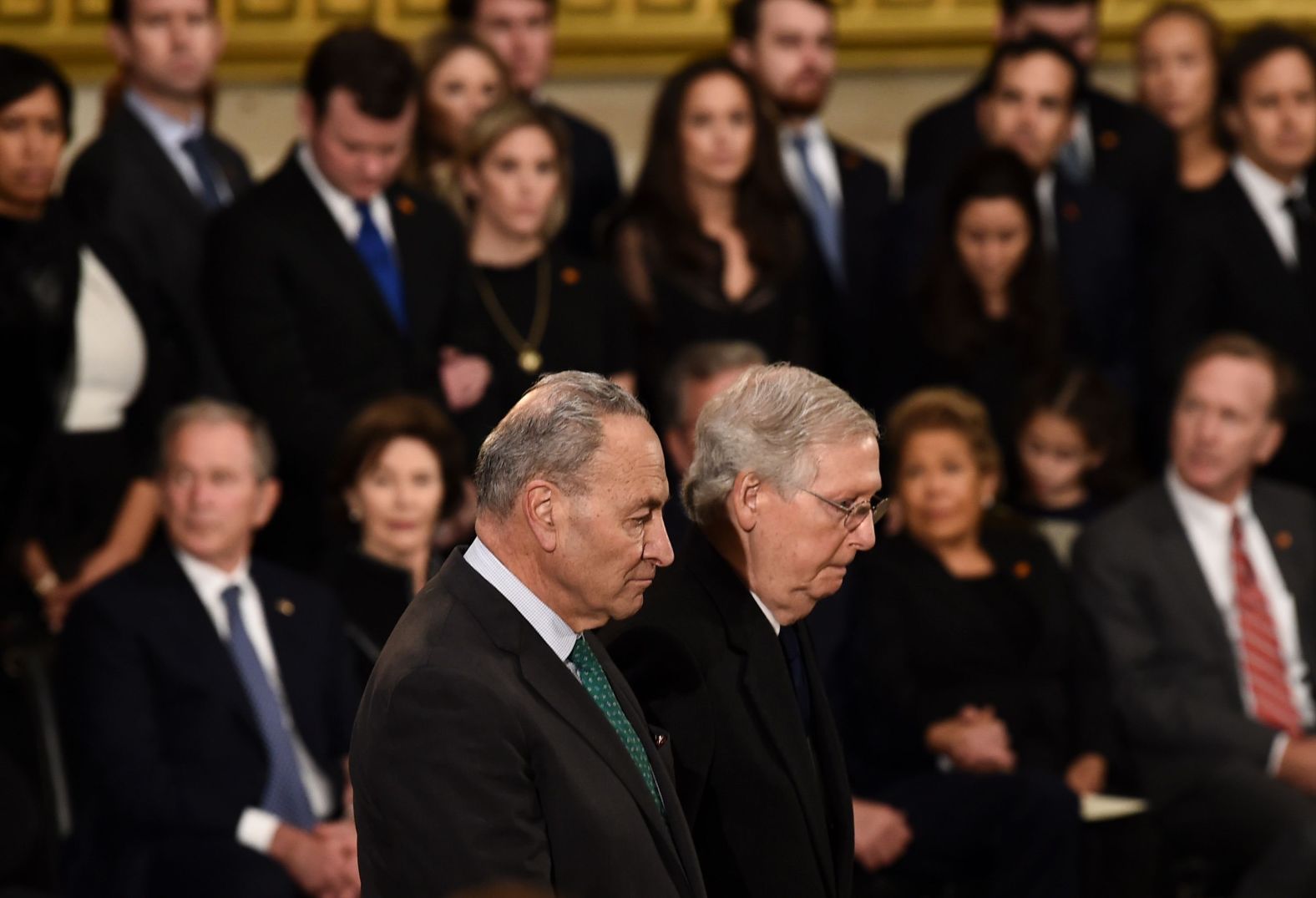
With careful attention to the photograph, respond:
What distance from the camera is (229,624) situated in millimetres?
4602

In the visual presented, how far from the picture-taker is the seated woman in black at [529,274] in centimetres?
529

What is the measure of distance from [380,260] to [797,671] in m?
2.38

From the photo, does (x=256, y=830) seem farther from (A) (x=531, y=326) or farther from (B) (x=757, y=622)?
(B) (x=757, y=622)

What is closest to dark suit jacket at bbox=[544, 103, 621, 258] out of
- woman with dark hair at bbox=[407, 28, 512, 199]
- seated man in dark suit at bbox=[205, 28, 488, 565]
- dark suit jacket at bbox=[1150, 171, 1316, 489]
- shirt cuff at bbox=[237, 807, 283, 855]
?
woman with dark hair at bbox=[407, 28, 512, 199]

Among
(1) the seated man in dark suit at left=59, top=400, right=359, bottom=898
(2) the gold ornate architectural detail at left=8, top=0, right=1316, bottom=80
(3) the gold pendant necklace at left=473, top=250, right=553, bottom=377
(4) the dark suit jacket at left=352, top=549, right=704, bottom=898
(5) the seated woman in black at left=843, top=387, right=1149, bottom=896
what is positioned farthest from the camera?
(2) the gold ornate architectural detail at left=8, top=0, right=1316, bottom=80

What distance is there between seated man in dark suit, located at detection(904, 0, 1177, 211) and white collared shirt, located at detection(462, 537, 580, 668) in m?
3.76

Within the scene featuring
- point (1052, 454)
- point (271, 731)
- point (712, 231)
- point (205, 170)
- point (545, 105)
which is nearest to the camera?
point (271, 731)

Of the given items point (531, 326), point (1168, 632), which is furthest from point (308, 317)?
point (1168, 632)

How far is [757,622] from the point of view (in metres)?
2.98

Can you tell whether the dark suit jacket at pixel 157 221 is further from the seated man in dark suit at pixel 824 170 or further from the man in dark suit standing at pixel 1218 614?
the man in dark suit standing at pixel 1218 614

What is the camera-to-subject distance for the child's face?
5.71 meters

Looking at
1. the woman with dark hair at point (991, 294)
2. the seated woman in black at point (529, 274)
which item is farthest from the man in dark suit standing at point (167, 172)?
the woman with dark hair at point (991, 294)

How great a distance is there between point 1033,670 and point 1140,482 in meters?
0.94

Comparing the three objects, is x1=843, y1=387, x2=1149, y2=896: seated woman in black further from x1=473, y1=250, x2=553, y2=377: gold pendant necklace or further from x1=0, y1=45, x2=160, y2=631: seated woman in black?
x1=0, y1=45, x2=160, y2=631: seated woman in black
